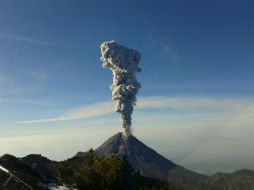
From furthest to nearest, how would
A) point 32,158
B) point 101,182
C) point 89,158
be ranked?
point 32,158 < point 89,158 < point 101,182

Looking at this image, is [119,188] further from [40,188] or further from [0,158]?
[0,158]

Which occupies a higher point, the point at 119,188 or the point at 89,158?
the point at 89,158

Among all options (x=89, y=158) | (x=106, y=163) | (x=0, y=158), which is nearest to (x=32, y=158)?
(x=0, y=158)

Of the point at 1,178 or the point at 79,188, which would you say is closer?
the point at 1,178

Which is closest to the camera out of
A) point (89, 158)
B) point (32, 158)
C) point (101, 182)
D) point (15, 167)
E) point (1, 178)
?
point (1, 178)

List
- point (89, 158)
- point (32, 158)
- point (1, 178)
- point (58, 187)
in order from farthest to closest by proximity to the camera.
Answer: point (32, 158) → point (89, 158) → point (58, 187) → point (1, 178)

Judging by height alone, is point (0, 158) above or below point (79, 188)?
above

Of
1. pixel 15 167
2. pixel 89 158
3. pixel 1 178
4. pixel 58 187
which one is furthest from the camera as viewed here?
pixel 15 167

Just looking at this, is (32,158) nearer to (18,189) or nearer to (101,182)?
(101,182)

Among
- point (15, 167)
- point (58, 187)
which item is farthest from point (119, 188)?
point (15, 167)
